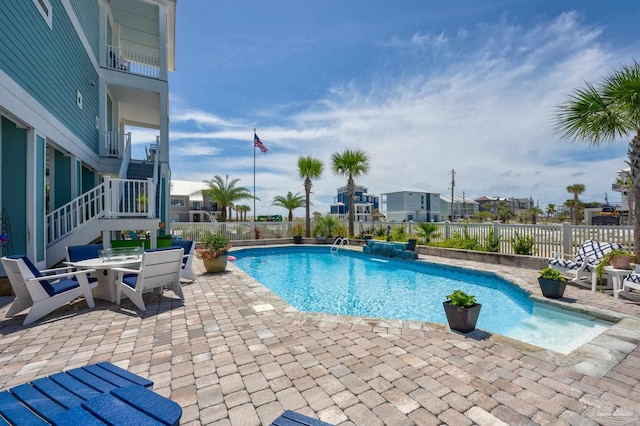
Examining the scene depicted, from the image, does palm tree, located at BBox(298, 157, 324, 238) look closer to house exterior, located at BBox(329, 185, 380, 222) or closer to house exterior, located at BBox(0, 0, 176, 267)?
house exterior, located at BBox(0, 0, 176, 267)

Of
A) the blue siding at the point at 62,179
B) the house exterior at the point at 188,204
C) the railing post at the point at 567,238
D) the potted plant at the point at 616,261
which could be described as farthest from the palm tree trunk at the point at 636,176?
the house exterior at the point at 188,204

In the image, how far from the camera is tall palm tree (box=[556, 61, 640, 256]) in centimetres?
586

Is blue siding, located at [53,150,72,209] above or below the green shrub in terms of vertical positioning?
above

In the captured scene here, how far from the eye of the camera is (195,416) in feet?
7.18

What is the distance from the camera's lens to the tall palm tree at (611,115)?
5.86 m

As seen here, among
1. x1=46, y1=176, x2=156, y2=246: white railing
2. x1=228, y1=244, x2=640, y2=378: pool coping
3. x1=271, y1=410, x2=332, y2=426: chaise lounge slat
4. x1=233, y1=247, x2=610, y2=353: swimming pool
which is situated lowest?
x1=233, y1=247, x2=610, y2=353: swimming pool

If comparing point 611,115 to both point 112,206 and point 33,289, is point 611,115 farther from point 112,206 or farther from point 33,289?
point 112,206

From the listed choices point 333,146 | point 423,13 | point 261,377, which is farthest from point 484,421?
point 333,146

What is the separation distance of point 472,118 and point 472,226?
459 cm

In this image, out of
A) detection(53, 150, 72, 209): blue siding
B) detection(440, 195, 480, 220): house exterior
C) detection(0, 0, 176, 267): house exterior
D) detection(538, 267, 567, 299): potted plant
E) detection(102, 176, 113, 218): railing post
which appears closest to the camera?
detection(538, 267, 567, 299): potted plant

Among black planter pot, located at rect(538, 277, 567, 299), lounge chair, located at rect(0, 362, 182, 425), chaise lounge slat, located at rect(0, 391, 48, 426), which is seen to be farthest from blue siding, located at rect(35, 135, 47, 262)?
black planter pot, located at rect(538, 277, 567, 299)

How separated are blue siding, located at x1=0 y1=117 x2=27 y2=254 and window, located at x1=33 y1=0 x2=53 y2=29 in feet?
8.00

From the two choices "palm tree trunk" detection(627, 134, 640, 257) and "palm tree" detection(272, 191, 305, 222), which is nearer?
"palm tree trunk" detection(627, 134, 640, 257)

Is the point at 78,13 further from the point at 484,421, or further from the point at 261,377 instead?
the point at 484,421
